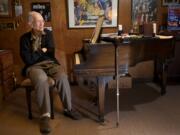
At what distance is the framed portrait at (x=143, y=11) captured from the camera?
4.61 metres

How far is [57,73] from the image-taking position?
3.31 metres

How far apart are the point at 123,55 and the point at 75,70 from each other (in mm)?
567

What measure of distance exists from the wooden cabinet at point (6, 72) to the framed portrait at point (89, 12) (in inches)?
45.6

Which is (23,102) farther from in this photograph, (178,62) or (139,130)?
(178,62)

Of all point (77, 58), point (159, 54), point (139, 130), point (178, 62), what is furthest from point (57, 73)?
point (178, 62)

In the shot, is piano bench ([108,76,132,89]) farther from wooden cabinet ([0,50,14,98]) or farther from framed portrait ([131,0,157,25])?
wooden cabinet ([0,50,14,98])

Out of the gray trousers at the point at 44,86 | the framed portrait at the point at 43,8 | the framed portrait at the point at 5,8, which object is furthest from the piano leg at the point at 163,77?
the framed portrait at the point at 5,8

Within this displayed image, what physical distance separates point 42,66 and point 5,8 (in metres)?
1.66

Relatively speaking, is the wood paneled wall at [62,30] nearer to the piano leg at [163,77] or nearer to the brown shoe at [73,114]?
the piano leg at [163,77]

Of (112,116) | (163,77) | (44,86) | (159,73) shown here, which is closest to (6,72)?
(44,86)

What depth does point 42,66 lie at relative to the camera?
133 inches

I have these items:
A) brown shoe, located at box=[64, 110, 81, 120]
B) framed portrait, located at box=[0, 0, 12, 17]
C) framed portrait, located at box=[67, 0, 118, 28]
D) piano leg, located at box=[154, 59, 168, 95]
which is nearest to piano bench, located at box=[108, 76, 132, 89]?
piano leg, located at box=[154, 59, 168, 95]

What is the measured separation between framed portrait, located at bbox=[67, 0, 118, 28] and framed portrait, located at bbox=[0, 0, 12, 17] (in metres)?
0.97

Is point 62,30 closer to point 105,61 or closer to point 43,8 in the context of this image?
point 43,8
